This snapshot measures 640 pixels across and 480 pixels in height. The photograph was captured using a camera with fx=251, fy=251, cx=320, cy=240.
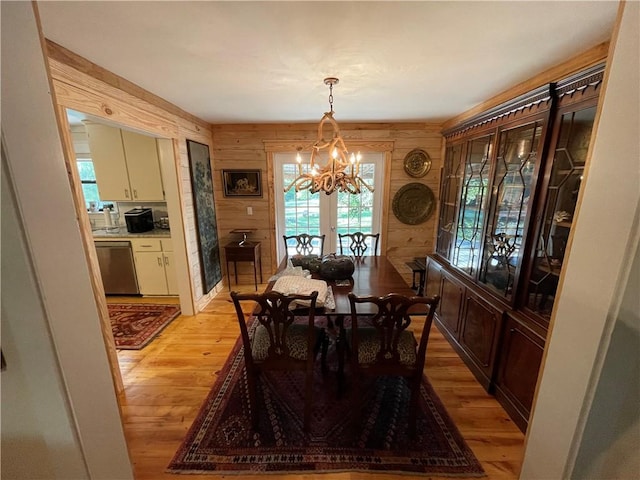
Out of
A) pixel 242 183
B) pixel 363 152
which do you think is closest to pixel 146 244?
pixel 242 183

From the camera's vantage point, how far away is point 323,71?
5.75ft

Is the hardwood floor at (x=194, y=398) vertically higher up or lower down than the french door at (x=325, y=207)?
lower down

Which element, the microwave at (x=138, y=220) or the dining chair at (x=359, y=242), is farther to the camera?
the microwave at (x=138, y=220)

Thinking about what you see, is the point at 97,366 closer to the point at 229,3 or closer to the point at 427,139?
the point at 229,3

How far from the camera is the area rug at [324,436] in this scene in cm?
145

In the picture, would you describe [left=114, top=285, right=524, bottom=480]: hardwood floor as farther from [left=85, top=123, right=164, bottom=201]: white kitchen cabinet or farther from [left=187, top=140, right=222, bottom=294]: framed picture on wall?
[left=85, top=123, right=164, bottom=201]: white kitchen cabinet

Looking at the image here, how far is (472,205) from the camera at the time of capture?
2.37m

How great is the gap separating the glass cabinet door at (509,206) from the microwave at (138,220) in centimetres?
409

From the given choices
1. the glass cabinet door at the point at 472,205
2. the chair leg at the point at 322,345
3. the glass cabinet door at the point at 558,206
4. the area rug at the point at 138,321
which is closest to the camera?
the glass cabinet door at the point at 558,206

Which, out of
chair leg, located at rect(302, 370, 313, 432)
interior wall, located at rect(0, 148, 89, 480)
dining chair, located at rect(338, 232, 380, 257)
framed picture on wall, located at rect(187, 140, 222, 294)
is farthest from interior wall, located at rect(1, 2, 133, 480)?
framed picture on wall, located at rect(187, 140, 222, 294)

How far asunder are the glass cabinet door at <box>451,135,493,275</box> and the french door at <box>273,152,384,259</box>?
4.24ft

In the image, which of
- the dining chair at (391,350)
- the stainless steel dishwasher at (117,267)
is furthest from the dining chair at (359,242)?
the stainless steel dishwasher at (117,267)

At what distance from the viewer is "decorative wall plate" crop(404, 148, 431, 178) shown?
11.3 feet

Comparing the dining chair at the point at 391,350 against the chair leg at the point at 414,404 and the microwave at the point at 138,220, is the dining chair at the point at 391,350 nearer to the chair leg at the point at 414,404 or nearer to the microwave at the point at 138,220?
the chair leg at the point at 414,404
